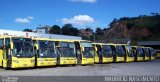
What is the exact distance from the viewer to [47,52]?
85.8ft

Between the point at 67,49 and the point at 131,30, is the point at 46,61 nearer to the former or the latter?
the point at 67,49

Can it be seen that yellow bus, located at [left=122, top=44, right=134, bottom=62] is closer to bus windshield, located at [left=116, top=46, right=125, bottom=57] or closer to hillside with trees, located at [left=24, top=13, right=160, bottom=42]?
bus windshield, located at [left=116, top=46, right=125, bottom=57]

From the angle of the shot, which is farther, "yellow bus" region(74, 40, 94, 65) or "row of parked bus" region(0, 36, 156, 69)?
"yellow bus" region(74, 40, 94, 65)

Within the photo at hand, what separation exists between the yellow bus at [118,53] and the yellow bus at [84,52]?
25.4 feet

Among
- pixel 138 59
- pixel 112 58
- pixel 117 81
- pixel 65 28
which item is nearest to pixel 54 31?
pixel 65 28

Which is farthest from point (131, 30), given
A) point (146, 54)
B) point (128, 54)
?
point (128, 54)

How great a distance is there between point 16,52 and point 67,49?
671 centimetres

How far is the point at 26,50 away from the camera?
23.8 m

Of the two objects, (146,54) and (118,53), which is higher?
(118,53)

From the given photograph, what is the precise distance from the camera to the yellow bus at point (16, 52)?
2277 centimetres

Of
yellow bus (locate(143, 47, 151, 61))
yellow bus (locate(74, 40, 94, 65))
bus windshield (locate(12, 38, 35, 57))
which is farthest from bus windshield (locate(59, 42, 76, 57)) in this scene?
yellow bus (locate(143, 47, 151, 61))

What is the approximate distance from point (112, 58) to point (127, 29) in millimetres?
107440

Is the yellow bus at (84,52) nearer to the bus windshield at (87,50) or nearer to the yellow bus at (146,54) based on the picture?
the bus windshield at (87,50)

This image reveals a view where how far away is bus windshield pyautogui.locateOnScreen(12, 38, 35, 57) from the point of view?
23.1 meters
